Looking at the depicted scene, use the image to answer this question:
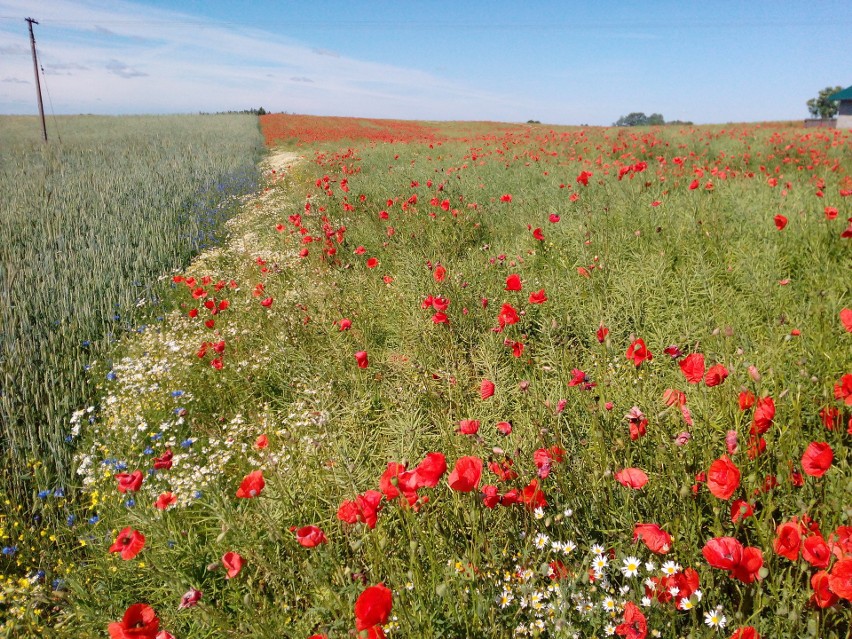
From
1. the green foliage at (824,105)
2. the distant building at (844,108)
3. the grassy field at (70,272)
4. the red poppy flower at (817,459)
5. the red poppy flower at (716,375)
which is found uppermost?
the green foliage at (824,105)

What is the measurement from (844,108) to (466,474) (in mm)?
42369

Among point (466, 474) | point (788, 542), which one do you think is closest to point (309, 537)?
point (466, 474)

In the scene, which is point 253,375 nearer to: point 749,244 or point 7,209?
point 749,244

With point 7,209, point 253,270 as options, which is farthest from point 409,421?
point 7,209

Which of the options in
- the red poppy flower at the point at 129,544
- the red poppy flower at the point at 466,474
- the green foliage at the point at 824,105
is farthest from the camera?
the green foliage at the point at 824,105

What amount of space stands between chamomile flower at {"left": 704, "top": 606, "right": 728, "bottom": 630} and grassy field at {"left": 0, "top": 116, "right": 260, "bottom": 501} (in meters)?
3.28

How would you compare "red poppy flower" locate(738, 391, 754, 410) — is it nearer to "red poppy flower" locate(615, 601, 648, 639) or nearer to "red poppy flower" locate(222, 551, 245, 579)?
"red poppy flower" locate(615, 601, 648, 639)

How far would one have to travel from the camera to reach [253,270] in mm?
6250

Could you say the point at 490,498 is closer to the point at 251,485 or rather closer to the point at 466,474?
the point at 466,474

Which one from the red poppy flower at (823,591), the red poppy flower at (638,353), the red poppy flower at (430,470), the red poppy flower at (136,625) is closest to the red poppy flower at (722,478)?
the red poppy flower at (823,591)

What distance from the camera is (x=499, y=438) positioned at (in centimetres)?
265

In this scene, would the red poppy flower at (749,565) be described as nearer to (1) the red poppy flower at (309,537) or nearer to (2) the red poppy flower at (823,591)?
(2) the red poppy flower at (823,591)

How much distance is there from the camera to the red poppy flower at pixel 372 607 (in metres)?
1.16

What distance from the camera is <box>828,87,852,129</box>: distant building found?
1169 inches
